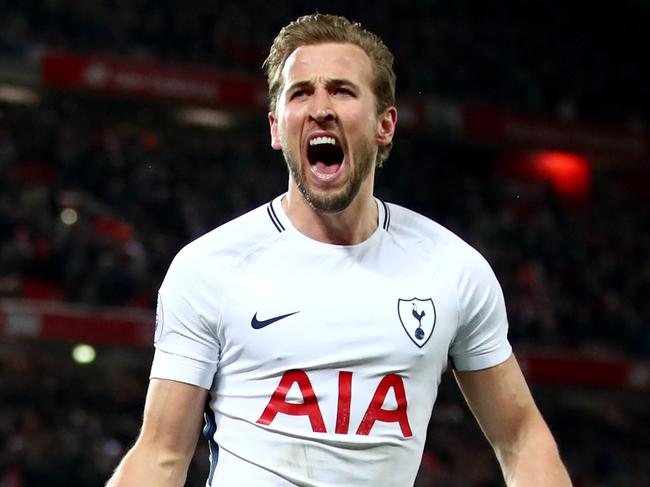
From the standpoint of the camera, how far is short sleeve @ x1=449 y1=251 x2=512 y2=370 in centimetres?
305

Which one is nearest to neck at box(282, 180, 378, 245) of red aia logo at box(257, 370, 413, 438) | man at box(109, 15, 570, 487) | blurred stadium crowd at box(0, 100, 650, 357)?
man at box(109, 15, 570, 487)

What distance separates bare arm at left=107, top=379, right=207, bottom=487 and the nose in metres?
0.71

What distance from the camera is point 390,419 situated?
9.44ft

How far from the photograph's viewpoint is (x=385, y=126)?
10.2ft

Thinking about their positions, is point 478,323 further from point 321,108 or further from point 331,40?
point 331,40

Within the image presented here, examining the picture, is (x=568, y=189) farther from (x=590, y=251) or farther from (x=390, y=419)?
(x=390, y=419)

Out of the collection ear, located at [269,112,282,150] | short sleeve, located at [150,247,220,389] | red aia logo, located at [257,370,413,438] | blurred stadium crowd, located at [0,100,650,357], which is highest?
blurred stadium crowd, located at [0,100,650,357]

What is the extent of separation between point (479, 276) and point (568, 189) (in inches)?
802

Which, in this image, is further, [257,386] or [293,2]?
[293,2]

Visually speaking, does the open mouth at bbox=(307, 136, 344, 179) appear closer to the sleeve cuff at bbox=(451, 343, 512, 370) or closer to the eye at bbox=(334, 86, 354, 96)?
the eye at bbox=(334, 86, 354, 96)

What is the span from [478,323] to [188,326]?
2.42 feet

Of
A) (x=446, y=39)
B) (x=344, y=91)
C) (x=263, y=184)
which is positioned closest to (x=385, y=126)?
(x=344, y=91)

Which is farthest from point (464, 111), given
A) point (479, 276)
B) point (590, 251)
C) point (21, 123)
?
point (479, 276)

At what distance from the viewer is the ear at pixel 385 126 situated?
3.09 meters
